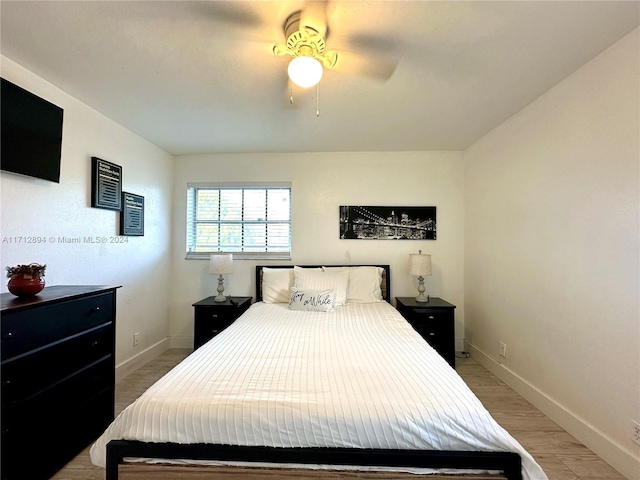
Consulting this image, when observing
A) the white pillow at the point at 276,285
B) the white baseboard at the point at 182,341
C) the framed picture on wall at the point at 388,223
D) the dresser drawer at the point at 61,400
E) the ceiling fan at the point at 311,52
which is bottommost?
the white baseboard at the point at 182,341

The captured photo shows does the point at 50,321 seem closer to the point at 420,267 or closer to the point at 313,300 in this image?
the point at 313,300

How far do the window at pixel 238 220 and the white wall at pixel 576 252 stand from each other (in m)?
2.41

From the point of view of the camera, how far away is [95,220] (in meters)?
2.42

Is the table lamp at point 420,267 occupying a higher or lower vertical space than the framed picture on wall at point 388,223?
lower

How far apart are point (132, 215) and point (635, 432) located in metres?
4.10

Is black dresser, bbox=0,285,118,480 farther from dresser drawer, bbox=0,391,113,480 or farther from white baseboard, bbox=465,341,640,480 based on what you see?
white baseboard, bbox=465,341,640,480

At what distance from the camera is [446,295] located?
342 cm

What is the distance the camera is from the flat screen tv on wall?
5.43 feet

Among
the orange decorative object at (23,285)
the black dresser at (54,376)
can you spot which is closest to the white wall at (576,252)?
the black dresser at (54,376)

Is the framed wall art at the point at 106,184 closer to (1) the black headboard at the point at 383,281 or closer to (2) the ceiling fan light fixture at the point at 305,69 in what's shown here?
(1) the black headboard at the point at 383,281

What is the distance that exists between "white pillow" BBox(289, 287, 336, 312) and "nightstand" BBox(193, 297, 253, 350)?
0.71 metres

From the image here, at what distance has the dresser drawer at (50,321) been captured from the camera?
52.2 inches

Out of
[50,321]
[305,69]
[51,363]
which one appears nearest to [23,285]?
[50,321]

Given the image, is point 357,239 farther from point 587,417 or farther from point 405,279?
point 587,417
